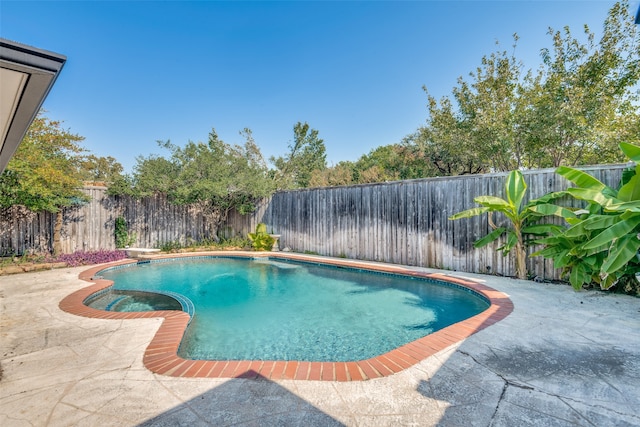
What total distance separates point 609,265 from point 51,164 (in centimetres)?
1235

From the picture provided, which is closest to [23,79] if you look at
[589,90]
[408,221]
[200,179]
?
[408,221]

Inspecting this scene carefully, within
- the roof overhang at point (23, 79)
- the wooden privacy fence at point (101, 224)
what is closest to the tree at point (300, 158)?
the wooden privacy fence at point (101, 224)

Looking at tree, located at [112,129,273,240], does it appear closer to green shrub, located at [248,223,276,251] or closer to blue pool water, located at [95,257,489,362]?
green shrub, located at [248,223,276,251]

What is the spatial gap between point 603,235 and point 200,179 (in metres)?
11.8

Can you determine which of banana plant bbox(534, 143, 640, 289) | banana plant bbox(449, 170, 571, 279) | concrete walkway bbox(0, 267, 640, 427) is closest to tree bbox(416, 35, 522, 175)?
banana plant bbox(449, 170, 571, 279)

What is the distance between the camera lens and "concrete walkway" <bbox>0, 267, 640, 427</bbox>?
1.85 metres

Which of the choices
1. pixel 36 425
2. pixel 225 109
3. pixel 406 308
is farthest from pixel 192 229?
pixel 36 425

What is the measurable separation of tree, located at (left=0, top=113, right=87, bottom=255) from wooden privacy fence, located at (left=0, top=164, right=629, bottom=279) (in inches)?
32.6

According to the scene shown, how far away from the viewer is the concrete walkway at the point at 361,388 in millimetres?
1851

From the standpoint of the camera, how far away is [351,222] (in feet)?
31.6

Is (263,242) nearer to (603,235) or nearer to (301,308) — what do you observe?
(301,308)

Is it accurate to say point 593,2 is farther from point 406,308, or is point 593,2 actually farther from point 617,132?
point 406,308

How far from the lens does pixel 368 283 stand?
676 centimetres

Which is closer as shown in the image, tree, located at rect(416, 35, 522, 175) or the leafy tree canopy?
the leafy tree canopy
